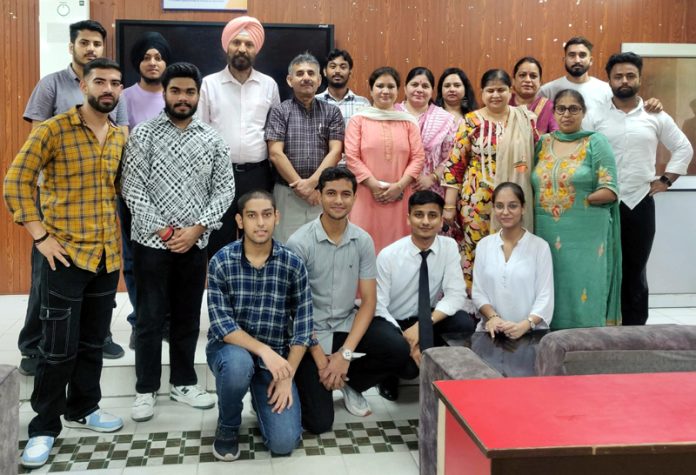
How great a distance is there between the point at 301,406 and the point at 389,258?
77 cm

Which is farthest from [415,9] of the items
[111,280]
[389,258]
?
[111,280]

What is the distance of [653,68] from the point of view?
509cm

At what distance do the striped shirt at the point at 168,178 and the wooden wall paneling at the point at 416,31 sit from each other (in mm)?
2086

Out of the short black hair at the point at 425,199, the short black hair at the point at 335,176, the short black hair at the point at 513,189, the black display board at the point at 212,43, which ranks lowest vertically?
the short black hair at the point at 425,199

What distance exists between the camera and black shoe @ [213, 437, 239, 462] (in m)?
2.61

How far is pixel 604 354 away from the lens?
79.5 inches

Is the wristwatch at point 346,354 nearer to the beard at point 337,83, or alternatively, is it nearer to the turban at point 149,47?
the beard at point 337,83

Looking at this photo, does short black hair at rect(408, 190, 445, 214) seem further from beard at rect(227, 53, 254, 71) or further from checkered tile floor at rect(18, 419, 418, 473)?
beard at rect(227, 53, 254, 71)

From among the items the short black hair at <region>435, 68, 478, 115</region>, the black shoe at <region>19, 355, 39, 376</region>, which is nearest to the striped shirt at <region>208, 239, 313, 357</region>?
the black shoe at <region>19, 355, 39, 376</region>

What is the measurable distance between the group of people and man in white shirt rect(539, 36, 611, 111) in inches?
0.6

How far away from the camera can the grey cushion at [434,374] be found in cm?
Result: 192

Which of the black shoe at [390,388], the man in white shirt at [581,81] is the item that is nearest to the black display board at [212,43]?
the man in white shirt at [581,81]

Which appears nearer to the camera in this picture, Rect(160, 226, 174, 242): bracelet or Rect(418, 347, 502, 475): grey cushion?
Rect(418, 347, 502, 475): grey cushion

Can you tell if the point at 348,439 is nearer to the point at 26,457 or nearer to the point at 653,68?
the point at 26,457
